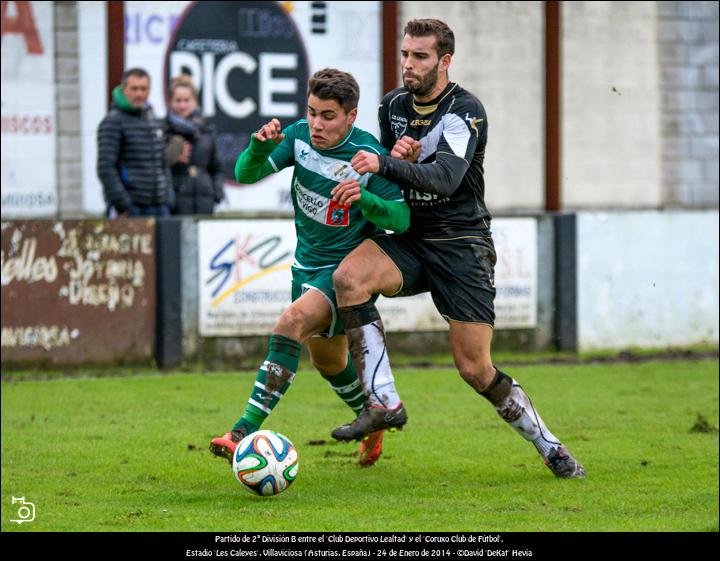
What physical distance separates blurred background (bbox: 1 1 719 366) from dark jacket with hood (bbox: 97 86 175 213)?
0.32 metres

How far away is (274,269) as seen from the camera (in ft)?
42.5

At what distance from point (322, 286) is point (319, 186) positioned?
54 centimetres

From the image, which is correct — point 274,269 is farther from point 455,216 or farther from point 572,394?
point 455,216

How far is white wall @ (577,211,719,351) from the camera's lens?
1410 cm

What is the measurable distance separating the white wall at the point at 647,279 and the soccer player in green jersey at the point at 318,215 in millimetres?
6507

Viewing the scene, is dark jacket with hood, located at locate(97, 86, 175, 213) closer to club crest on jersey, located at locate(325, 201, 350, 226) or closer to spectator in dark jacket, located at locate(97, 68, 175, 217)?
spectator in dark jacket, located at locate(97, 68, 175, 217)

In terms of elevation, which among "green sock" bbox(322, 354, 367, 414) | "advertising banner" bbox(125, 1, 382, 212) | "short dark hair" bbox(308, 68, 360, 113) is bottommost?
"green sock" bbox(322, 354, 367, 414)

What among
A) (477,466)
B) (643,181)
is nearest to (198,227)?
(477,466)

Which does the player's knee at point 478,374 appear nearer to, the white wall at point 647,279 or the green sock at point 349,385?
the green sock at point 349,385

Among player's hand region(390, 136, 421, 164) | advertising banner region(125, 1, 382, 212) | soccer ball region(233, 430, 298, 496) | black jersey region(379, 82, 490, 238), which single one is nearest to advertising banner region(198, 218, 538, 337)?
advertising banner region(125, 1, 382, 212)

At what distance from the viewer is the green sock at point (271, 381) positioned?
7254mm

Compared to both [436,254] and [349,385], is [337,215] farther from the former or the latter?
[349,385]

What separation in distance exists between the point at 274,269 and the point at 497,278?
87.1 inches

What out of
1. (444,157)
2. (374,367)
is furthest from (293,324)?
(444,157)
